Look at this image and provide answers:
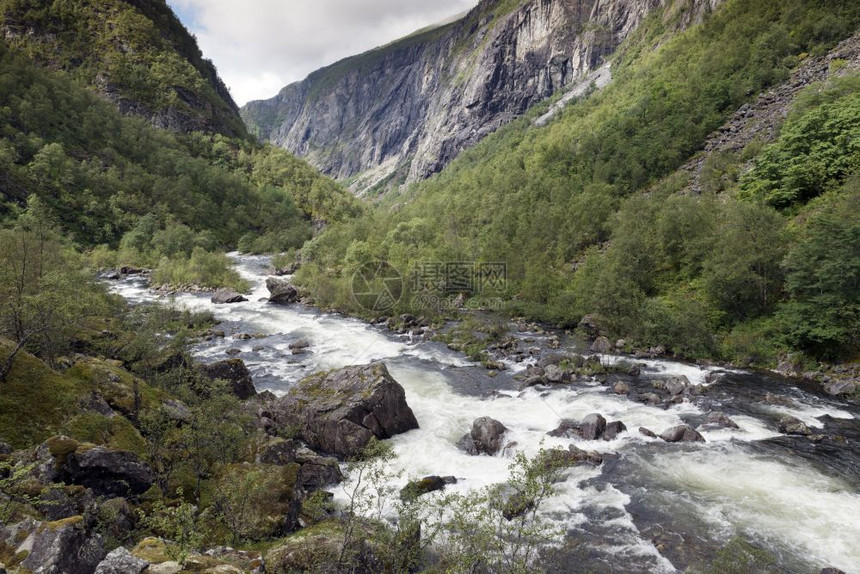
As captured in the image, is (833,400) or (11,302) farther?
(833,400)

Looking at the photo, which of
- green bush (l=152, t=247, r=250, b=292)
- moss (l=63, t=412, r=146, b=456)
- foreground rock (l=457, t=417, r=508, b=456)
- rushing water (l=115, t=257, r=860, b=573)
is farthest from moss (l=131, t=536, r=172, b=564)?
green bush (l=152, t=247, r=250, b=292)

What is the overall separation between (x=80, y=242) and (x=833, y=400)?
11014 cm

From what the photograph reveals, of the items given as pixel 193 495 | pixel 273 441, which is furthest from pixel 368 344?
pixel 193 495

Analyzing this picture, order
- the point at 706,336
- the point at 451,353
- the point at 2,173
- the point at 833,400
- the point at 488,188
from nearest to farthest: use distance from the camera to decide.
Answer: the point at 833,400 → the point at 706,336 → the point at 451,353 → the point at 2,173 → the point at 488,188

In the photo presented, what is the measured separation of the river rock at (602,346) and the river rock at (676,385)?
25.4ft

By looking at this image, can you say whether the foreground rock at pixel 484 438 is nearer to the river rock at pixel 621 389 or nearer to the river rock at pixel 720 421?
the river rock at pixel 621 389

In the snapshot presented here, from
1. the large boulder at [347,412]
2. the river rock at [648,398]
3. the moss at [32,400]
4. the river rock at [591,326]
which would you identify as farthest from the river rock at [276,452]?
the river rock at [591,326]

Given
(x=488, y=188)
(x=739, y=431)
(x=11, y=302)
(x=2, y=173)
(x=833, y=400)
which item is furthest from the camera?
(x=488, y=188)

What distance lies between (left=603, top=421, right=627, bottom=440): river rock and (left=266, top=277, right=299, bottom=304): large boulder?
49.1 meters

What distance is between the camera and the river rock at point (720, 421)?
Answer: 2375 centimetres

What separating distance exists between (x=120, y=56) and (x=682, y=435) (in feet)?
654

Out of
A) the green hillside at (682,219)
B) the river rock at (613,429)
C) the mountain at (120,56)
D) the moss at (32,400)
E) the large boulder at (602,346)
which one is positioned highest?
the mountain at (120,56)

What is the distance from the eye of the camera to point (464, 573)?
40.1 feet

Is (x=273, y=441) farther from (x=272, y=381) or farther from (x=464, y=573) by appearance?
(x=272, y=381)
